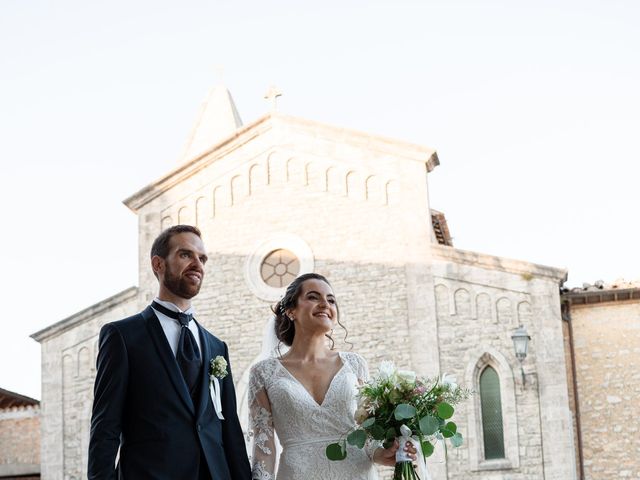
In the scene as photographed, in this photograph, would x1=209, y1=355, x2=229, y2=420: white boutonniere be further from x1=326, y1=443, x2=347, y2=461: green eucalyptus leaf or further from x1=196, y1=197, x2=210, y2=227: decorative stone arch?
x1=196, y1=197, x2=210, y2=227: decorative stone arch

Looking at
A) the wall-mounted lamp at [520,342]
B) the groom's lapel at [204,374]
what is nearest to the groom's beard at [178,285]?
the groom's lapel at [204,374]

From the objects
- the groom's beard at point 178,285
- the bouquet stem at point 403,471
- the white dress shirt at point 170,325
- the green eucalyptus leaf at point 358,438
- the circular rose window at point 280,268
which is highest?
the circular rose window at point 280,268

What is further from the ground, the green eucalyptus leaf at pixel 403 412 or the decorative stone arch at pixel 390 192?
the decorative stone arch at pixel 390 192

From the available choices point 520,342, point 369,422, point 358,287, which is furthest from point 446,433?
point 358,287

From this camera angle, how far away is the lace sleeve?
6.00 metres

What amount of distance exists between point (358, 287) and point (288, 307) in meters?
12.1

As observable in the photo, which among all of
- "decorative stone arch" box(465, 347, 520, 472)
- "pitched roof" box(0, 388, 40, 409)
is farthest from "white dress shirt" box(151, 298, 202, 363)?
"pitched roof" box(0, 388, 40, 409)

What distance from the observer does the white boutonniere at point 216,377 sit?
5436 millimetres

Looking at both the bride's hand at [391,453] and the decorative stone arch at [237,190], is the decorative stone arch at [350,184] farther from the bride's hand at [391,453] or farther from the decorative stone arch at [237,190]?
the bride's hand at [391,453]

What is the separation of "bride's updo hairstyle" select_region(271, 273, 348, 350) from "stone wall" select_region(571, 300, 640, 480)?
13.4m

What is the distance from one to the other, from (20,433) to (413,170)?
9752 mm

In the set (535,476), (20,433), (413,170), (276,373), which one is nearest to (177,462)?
(276,373)

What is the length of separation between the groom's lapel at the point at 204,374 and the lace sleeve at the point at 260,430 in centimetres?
74

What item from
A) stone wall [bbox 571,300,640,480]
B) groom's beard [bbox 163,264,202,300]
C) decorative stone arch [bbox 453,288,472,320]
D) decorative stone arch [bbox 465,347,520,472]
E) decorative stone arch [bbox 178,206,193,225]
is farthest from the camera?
decorative stone arch [bbox 178,206,193,225]
